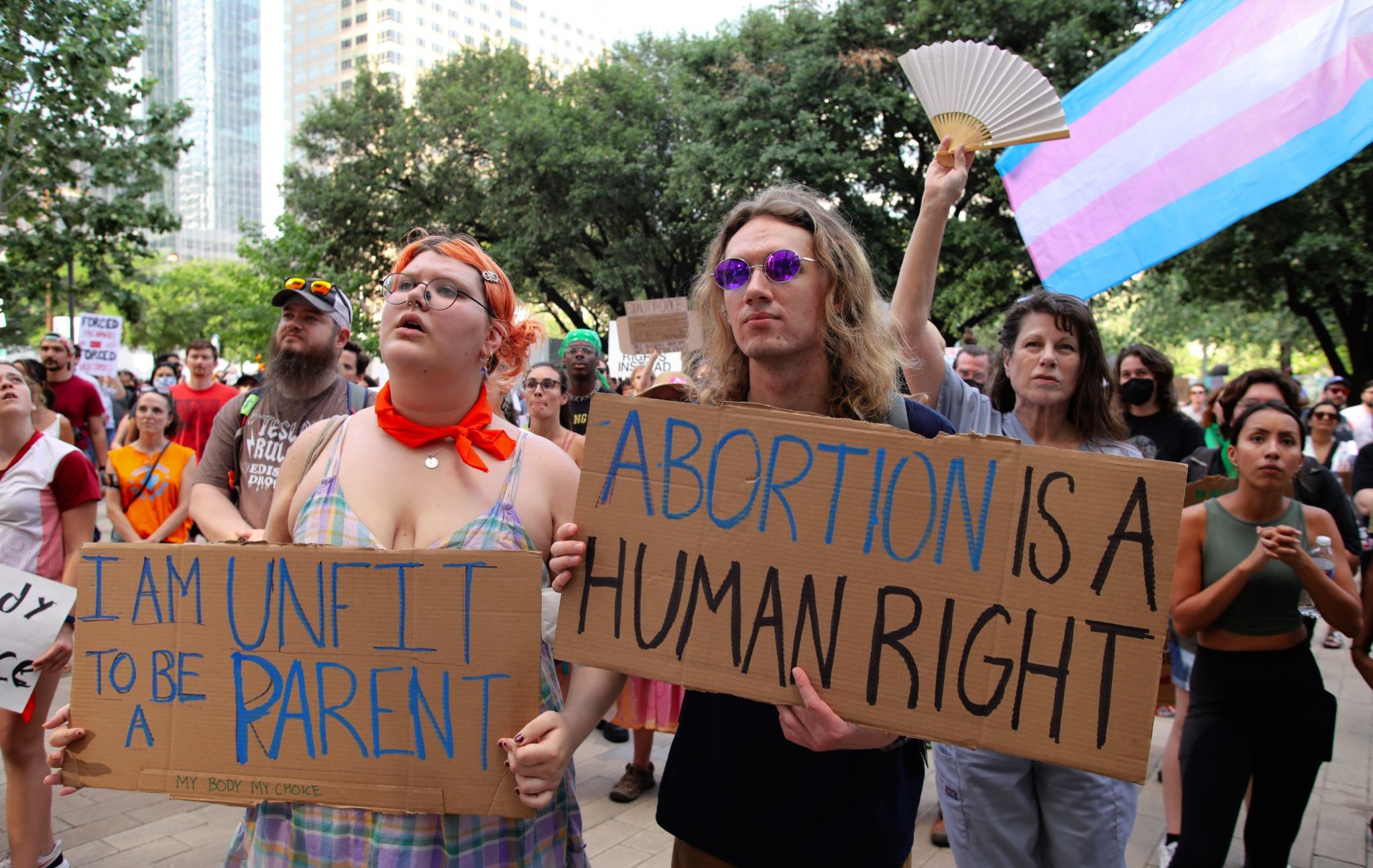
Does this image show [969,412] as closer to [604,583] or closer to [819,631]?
[819,631]

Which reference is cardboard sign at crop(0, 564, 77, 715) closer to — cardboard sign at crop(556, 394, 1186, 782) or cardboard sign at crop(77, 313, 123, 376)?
cardboard sign at crop(556, 394, 1186, 782)

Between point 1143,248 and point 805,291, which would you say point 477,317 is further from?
point 1143,248

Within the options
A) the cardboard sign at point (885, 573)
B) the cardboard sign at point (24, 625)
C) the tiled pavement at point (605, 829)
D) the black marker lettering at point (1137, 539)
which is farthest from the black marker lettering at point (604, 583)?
the tiled pavement at point (605, 829)

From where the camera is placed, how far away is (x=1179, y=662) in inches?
165

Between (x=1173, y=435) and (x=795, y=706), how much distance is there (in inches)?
145

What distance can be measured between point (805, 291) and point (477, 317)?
2.31 feet

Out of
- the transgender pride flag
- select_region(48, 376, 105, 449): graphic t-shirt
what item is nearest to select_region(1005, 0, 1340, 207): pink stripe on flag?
the transgender pride flag

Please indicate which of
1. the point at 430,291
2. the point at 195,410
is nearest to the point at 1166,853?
the point at 430,291

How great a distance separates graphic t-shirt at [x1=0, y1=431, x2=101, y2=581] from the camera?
3.27m

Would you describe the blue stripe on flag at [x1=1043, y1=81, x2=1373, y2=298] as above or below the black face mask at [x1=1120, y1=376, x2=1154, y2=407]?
above

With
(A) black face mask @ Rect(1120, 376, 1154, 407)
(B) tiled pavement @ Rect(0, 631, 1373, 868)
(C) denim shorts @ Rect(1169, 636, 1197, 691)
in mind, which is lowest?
(B) tiled pavement @ Rect(0, 631, 1373, 868)

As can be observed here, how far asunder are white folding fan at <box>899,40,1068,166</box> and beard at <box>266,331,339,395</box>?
7.45ft

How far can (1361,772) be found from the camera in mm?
4891

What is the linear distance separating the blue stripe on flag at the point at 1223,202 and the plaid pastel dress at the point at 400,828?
2.35m
